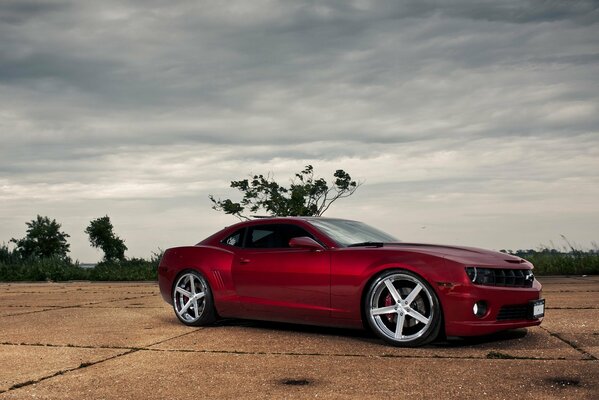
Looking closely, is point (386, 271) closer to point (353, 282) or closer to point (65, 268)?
point (353, 282)

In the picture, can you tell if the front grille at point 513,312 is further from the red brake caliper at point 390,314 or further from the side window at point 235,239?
the side window at point 235,239

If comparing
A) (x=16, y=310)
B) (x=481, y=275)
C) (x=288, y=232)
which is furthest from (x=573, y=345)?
(x=16, y=310)

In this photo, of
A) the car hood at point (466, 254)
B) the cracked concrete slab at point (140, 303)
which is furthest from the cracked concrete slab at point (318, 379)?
the cracked concrete slab at point (140, 303)

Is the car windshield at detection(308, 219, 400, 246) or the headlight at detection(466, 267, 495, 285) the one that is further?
the car windshield at detection(308, 219, 400, 246)

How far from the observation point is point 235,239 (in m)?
8.70

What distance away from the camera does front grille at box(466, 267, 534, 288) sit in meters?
6.82

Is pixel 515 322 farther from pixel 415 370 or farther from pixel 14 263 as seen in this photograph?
pixel 14 263

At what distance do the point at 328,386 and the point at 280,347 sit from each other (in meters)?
1.84

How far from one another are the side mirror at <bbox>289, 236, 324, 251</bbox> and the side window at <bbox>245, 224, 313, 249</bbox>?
0.33 meters

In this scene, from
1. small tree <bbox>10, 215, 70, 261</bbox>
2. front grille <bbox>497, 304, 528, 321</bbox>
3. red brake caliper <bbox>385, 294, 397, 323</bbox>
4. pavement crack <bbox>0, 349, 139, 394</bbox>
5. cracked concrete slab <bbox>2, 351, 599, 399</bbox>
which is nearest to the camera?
cracked concrete slab <bbox>2, 351, 599, 399</bbox>

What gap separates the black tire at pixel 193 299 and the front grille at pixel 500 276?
10.4ft

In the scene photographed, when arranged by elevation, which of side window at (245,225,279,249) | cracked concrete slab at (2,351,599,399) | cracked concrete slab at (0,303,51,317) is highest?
side window at (245,225,279,249)

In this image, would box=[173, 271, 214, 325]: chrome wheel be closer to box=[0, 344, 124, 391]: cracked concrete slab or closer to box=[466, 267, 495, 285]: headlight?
box=[0, 344, 124, 391]: cracked concrete slab

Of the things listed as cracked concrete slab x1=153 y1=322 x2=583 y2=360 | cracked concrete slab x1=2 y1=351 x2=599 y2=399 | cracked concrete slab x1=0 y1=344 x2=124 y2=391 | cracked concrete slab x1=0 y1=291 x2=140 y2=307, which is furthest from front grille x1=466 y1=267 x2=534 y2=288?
cracked concrete slab x1=0 y1=291 x2=140 y2=307
